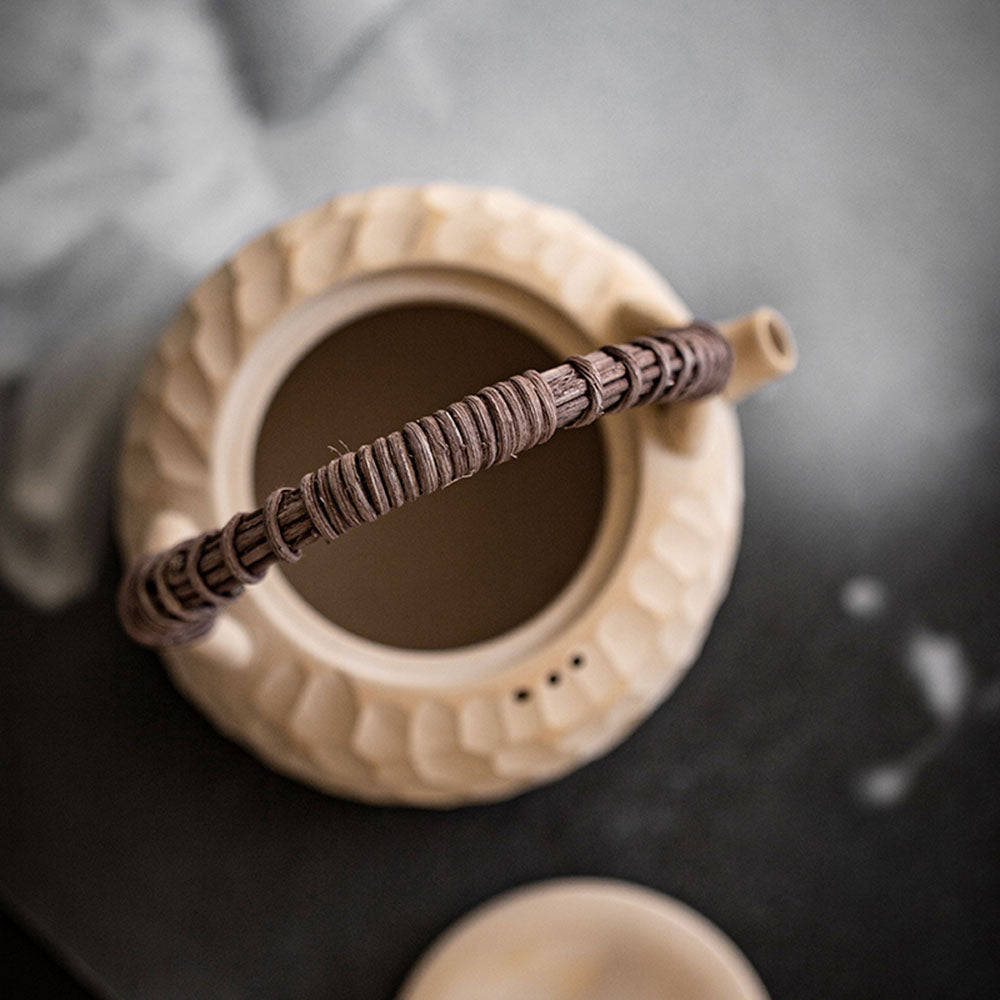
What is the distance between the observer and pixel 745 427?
2.42ft

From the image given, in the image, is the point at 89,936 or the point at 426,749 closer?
the point at 426,749

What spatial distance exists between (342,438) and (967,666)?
0.56 meters

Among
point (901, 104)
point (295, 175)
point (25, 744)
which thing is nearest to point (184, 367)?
point (295, 175)

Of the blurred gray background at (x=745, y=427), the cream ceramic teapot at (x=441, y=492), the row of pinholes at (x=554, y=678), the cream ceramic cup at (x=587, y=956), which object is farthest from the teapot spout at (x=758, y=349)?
the cream ceramic cup at (x=587, y=956)

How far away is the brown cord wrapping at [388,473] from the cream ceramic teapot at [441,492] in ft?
0.10

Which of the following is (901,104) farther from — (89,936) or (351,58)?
(89,936)

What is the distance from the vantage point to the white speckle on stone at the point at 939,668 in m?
0.73

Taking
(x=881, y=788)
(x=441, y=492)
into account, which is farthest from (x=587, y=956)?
(x=441, y=492)

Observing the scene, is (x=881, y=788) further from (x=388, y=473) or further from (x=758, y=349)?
(x=388, y=473)

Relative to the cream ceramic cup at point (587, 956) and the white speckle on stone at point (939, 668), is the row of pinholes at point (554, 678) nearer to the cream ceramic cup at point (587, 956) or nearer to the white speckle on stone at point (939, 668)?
the cream ceramic cup at point (587, 956)

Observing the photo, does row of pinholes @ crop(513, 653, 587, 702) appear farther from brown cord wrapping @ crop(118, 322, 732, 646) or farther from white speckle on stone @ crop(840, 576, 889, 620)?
white speckle on stone @ crop(840, 576, 889, 620)

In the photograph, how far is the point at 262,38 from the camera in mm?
733

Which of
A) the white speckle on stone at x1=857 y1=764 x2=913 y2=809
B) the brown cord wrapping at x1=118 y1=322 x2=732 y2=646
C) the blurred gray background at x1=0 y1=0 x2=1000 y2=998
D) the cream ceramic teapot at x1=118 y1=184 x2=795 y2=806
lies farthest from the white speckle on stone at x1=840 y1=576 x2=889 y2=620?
the brown cord wrapping at x1=118 y1=322 x2=732 y2=646

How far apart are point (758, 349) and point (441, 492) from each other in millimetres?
168
